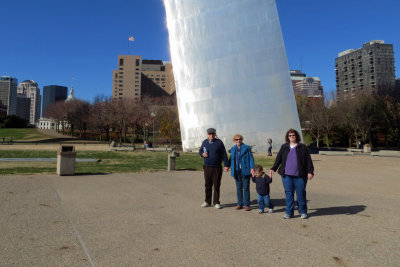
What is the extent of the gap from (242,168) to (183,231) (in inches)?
74.2

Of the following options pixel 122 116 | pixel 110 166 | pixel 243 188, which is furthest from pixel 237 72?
pixel 122 116

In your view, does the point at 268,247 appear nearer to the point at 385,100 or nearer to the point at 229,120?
the point at 229,120

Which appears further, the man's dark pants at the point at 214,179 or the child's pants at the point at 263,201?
the man's dark pants at the point at 214,179

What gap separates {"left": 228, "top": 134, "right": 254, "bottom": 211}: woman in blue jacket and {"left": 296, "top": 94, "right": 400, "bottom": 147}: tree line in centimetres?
3877

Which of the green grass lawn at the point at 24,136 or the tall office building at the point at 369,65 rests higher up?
the tall office building at the point at 369,65

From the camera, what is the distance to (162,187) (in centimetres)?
830

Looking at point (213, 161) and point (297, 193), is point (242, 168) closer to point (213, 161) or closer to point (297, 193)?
point (213, 161)

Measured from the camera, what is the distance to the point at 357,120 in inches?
1620

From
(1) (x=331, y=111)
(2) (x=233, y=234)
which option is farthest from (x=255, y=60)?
(1) (x=331, y=111)

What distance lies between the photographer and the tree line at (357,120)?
4100 cm

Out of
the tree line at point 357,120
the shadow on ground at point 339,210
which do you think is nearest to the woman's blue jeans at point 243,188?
the shadow on ground at point 339,210

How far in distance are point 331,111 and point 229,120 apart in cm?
2791

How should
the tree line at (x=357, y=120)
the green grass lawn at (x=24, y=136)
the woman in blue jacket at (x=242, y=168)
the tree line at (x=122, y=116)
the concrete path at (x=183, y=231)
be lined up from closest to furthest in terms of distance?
1. the concrete path at (x=183, y=231)
2. the woman in blue jacket at (x=242, y=168)
3. the tree line at (x=357, y=120)
4. the tree line at (x=122, y=116)
5. the green grass lawn at (x=24, y=136)

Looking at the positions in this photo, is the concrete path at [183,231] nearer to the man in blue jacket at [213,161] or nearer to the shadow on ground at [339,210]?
the shadow on ground at [339,210]
